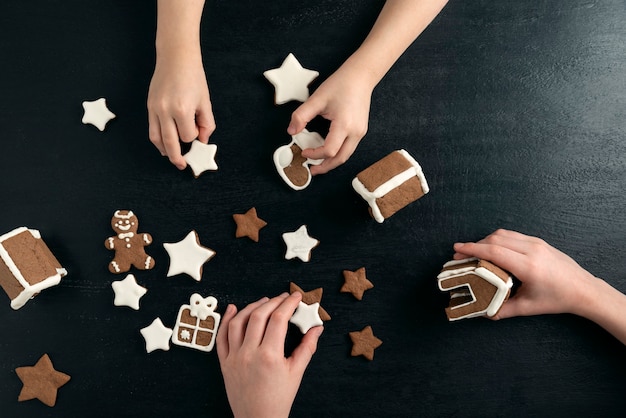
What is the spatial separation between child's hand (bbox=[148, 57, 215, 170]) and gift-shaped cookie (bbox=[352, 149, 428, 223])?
34 centimetres

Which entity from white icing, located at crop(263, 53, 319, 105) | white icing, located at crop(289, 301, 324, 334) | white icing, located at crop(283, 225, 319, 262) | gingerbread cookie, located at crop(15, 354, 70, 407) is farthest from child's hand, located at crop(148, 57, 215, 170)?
gingerbread cookie, located at crop(15, 354, 70, 407)

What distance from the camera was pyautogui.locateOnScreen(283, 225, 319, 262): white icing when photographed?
123 centimetres

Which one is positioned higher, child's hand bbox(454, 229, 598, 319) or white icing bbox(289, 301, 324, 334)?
white icing bbox(289, 301, 324, 334)

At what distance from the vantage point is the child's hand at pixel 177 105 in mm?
1138

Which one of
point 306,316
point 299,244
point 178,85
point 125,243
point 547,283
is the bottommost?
point 547,283

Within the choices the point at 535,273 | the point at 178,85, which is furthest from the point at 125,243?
the point at 535,273

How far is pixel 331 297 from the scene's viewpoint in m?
1.24

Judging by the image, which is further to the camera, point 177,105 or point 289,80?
point 289,80

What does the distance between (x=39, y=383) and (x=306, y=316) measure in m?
0.56

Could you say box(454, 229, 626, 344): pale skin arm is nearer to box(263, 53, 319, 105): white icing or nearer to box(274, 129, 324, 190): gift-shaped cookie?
box(274, 129, 324, 190): gift-shaped cookie

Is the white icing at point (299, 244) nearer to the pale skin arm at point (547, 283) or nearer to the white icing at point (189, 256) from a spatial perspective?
the white icing at point (189, 256)

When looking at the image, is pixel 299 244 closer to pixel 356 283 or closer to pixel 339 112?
pixel 356 283

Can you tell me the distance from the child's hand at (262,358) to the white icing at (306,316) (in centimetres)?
1

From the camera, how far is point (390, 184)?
116 centimetres
